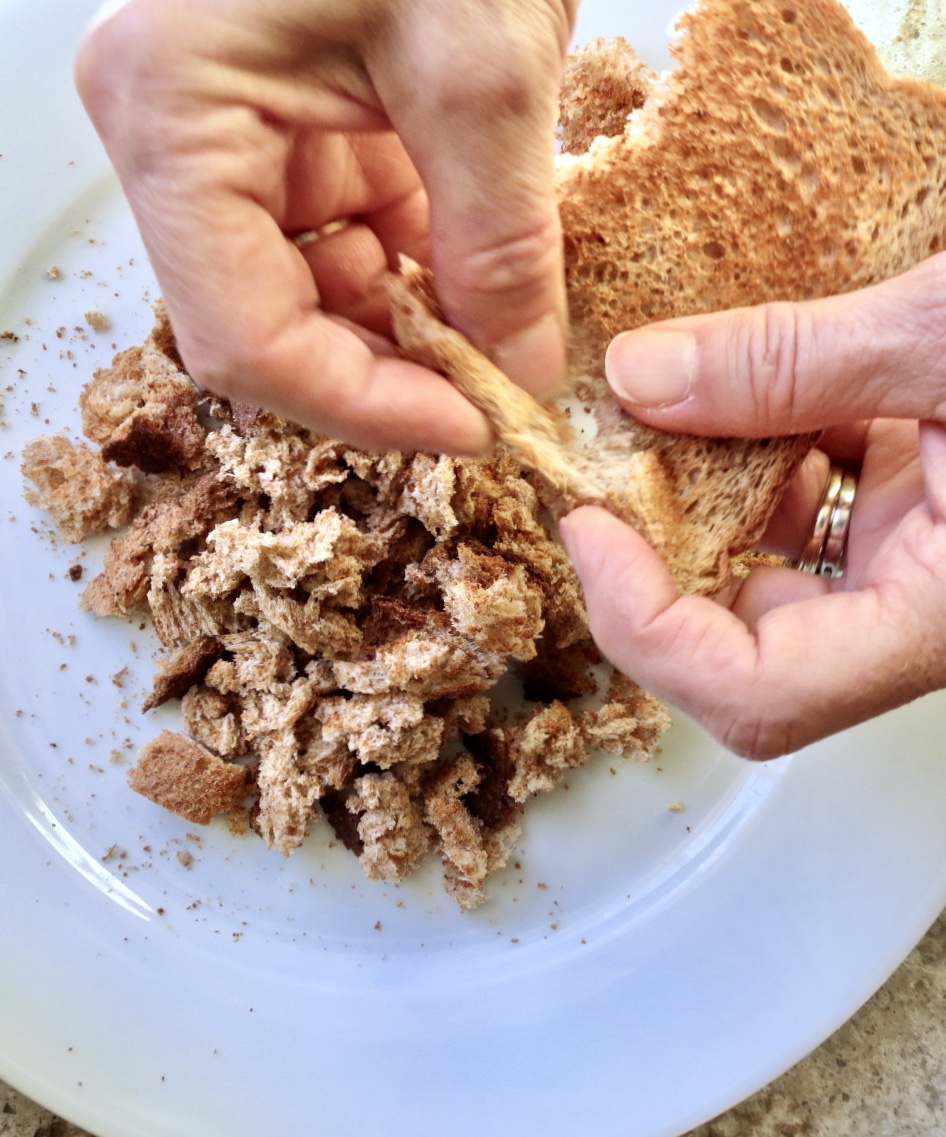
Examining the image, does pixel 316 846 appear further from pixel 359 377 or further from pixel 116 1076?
pixel 359 377

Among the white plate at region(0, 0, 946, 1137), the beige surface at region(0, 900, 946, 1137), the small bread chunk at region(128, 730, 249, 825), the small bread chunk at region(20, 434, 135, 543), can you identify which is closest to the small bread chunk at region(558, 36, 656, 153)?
the white plate at region(0, 0, 946, 1137)

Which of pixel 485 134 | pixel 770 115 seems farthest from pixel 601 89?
pixel 485 134

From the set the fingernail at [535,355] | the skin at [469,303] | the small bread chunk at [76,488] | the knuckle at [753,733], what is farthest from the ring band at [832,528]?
the small bread chunk at [76,488]

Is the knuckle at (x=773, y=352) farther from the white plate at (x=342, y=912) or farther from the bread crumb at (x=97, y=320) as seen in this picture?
the bread crumb at (x=97, y=320)

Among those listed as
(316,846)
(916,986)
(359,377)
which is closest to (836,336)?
(359,377)

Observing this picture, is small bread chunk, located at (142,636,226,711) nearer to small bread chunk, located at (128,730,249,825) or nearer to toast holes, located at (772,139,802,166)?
small bread chunk, located at (128,730,249,825)
